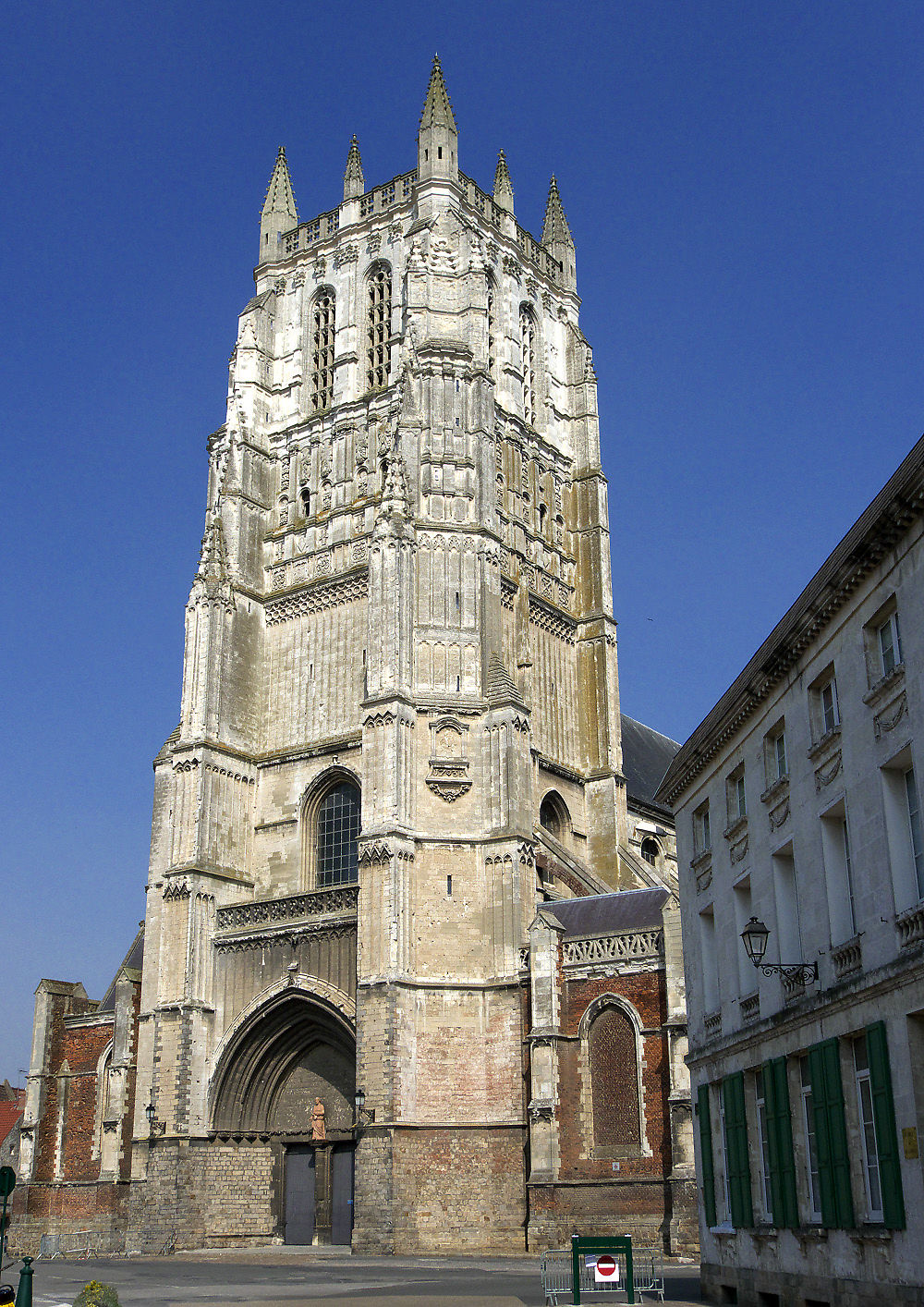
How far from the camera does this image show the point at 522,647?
38.9 metres

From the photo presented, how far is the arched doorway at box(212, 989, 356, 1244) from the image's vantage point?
34.4 metres

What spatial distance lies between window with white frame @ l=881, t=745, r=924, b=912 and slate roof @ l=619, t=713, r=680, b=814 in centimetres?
2963

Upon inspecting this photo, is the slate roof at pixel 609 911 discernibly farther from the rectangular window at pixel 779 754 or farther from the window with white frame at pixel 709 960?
the rectangular window at pixel 779 754

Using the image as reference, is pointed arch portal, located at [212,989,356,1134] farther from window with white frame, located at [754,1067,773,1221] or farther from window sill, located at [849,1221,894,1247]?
window sill, located at [849,1221,894,1247]

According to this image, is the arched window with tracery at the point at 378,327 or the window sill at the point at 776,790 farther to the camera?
the arched window with tracery at the point at 378,327

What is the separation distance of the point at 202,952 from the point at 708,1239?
67.6 feet

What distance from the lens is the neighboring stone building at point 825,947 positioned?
12797 mm

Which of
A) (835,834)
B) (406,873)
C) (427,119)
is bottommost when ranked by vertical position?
(835,834)

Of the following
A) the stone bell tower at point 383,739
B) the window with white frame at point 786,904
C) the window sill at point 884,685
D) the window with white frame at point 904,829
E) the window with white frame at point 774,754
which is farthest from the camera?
the stone bell tower at point 383,739

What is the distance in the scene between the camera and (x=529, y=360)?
4619 centimetres

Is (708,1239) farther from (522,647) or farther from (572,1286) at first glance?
(522,647)

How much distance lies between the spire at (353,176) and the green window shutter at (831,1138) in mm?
39569

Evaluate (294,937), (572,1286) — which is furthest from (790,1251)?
(294,937)

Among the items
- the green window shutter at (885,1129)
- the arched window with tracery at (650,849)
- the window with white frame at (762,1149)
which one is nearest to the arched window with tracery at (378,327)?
the arched window with tracery at (650,849)
